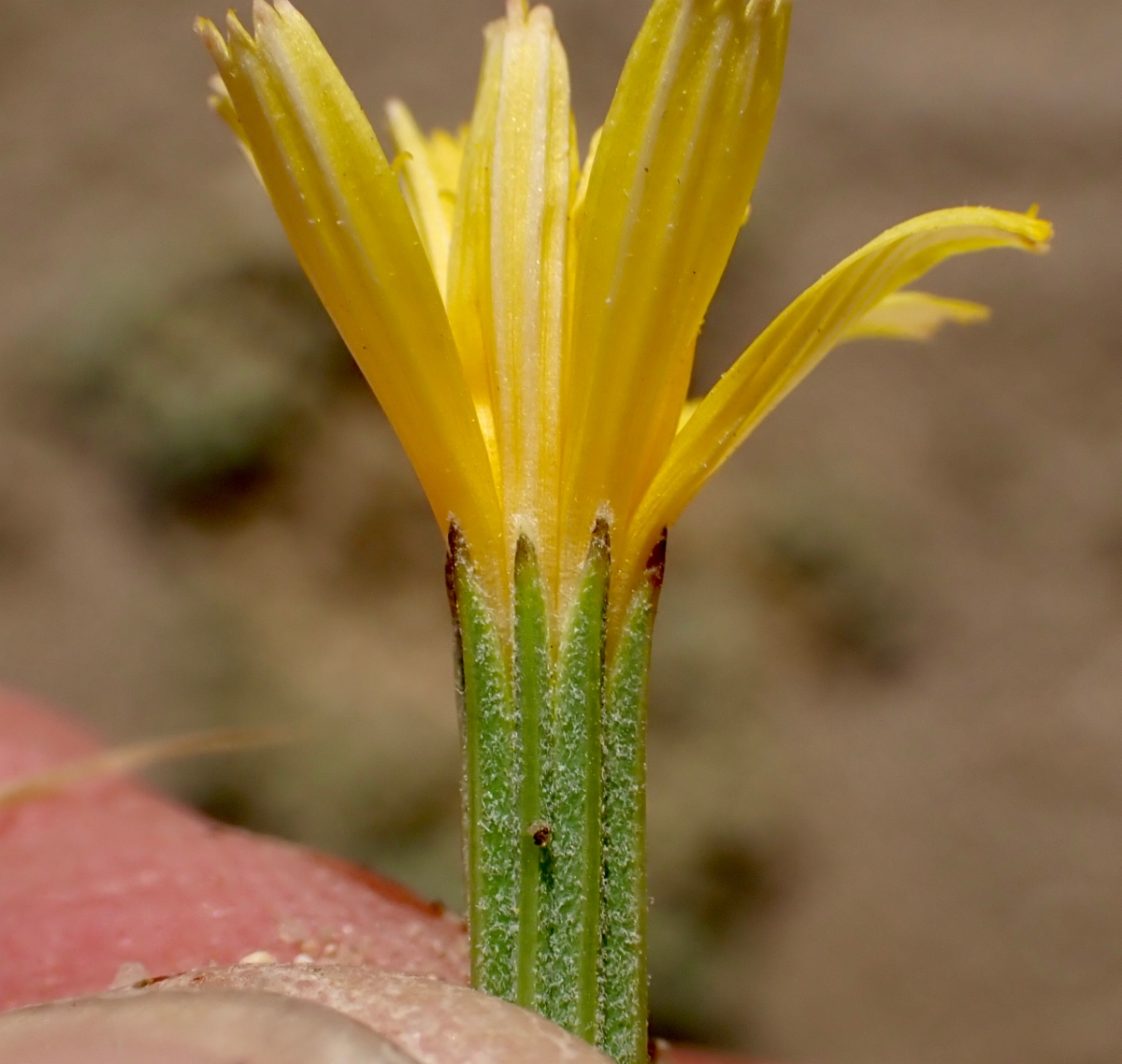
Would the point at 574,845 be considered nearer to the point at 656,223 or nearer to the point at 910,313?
the point at 656,223

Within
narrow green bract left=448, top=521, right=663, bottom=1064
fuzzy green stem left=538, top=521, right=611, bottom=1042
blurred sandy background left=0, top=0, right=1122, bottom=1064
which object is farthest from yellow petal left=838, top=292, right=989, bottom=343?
blurred sandy background left=0, top=0, right=1122, bottom=1064

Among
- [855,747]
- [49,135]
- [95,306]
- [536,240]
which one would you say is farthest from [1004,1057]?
[49,135]

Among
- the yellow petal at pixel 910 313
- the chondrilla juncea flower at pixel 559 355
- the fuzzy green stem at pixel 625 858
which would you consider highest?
the yellow petal at pixel 910 313

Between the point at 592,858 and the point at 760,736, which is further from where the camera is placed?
the point at 760,736

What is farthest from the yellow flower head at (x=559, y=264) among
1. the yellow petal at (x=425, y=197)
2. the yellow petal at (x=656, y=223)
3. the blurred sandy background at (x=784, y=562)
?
the blurred sandy background at (x=784, y=562)

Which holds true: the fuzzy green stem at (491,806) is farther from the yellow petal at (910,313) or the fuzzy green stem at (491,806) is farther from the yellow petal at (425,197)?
the yellow petal at (910,313)

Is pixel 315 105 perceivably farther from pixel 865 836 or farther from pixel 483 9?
pixel 483 9

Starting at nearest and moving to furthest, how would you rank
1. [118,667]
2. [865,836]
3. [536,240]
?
[536,240] < [865,836] < [118,667]
